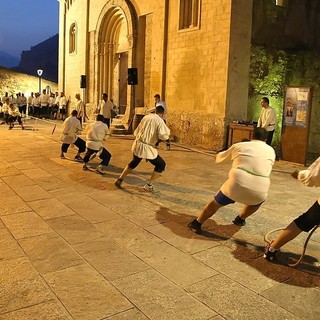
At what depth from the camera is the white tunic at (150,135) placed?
21.7ft

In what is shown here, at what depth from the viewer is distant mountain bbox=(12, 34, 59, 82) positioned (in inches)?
2638

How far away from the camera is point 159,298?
10.9 feet

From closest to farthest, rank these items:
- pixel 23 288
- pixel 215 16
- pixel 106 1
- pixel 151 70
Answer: pixel 23 288, pixel 215 16, pixel 151 70, pixel 106 1

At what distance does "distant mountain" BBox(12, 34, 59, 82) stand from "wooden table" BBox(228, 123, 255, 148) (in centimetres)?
5677

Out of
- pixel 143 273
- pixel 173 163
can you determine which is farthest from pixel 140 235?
pixel 173 163

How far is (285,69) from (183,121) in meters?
3.71

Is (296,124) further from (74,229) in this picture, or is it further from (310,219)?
(74,229)

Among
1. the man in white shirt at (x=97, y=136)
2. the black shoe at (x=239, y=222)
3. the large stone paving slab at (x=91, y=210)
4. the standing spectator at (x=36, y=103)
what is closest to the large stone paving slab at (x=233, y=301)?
the black shoe at (x=239, y=222)

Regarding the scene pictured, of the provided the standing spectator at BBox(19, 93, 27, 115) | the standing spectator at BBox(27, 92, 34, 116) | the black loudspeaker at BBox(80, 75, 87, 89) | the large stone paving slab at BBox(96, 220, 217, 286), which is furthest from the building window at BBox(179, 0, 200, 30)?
the standing spectator at BBox(19, 93, 27, 115)

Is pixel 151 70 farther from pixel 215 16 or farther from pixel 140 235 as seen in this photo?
pixel 140 235

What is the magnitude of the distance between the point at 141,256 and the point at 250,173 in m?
1.47

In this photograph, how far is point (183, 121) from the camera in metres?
13.4

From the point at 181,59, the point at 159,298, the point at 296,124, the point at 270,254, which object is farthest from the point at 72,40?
the point at 159,298

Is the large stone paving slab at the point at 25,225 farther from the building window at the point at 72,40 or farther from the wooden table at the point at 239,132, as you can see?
the building window at the point at 72,40
